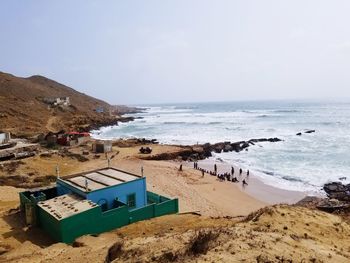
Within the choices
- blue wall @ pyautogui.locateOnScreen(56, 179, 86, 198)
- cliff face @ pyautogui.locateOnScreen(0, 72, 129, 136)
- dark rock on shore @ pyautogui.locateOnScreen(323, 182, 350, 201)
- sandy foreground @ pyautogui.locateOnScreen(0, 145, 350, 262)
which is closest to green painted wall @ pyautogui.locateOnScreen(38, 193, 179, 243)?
sandy foreground @ pyautogui.locateOnScreen(0, 145, 350, 262)

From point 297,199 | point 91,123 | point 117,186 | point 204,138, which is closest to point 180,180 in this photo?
point 297,199

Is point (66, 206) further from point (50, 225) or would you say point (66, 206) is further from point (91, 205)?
point (91, 205)

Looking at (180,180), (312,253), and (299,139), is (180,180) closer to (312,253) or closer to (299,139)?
(312,253)

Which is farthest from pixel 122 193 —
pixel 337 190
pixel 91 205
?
pixel 337 190

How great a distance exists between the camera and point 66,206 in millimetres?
16312

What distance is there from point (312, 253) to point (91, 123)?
2943 inches

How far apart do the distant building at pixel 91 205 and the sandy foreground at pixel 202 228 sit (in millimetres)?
548

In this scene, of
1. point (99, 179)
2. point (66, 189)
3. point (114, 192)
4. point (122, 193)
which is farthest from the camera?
point (99, 179)

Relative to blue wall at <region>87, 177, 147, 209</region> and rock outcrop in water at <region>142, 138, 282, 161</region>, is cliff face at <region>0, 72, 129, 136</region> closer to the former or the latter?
rock outcrop in water at <region>142, 138, 282, 161</region>

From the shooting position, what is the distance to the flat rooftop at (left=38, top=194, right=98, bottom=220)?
15.5 m

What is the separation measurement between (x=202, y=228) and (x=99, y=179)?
7677mm

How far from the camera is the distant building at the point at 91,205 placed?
Answer: 15.2 m

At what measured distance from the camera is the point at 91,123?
80250 mm

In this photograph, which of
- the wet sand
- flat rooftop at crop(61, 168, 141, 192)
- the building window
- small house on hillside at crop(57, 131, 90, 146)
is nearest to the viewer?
flat rooftop at crop(61, 168, 141, 192)
